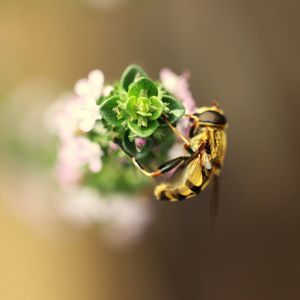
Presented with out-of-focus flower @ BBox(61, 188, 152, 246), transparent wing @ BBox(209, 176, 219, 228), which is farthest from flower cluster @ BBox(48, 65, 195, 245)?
transparent wing @ BBox(209, 176, 219, 228)

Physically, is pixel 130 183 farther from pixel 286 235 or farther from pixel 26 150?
pixel 286 235

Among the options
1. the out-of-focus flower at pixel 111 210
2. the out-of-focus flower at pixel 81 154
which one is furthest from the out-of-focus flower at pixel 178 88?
the out-of-focus flower at pixel 111 210

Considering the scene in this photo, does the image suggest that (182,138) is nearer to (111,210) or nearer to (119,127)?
(119,127)

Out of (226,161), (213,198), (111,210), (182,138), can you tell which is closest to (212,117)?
(182,138)

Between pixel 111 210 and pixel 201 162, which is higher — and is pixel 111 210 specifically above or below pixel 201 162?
above

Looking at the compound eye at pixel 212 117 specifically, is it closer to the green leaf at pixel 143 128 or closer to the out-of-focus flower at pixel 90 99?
the green leaf at pixel 143 128

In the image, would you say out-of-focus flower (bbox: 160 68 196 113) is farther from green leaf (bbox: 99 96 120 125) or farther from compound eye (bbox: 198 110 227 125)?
green leaf (bbox: 99 96 120 125)
